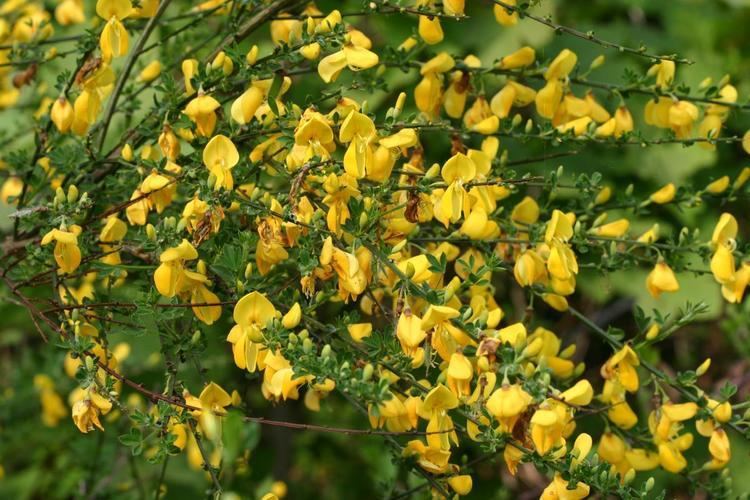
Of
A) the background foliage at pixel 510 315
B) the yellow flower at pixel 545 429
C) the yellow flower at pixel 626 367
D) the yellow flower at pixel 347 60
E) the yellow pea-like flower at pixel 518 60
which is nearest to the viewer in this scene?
the yellow flower at pixel 545 429

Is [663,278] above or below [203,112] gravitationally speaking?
below

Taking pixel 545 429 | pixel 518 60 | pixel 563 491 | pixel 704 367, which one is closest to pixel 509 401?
pixel 545 429

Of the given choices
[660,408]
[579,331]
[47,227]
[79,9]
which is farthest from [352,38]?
[579,331]

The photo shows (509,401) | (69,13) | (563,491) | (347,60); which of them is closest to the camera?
(509,401)

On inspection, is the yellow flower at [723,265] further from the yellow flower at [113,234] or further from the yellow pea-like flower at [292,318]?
the yellow flower at [113,234]

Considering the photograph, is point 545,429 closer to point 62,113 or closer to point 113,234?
point 113,234

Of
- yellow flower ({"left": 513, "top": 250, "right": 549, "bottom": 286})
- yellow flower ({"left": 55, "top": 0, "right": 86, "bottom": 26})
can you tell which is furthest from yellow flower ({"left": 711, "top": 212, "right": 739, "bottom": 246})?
yellow flower ({"left": 55, "top": 0, "right": 86, "bottom": 26})

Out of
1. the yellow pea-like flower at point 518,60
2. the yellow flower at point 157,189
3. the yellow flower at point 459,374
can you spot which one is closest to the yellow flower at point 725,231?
the yellow pea-like flower at point 518,60

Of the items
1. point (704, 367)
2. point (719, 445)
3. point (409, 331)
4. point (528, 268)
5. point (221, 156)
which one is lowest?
point (719, 445)

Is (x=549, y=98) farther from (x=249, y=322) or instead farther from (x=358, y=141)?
(x=249, y=322)

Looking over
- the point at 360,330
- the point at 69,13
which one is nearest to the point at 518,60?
the point at 360,330

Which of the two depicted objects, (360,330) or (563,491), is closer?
(563,491)

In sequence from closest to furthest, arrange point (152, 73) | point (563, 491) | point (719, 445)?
point (563, 491) < point (719, 445) < point (152, 73)

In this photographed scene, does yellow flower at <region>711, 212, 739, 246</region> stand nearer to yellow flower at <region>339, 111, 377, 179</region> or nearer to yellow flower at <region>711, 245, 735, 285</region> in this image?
yellow flower at <region>711, 245, 735, 285</region>
